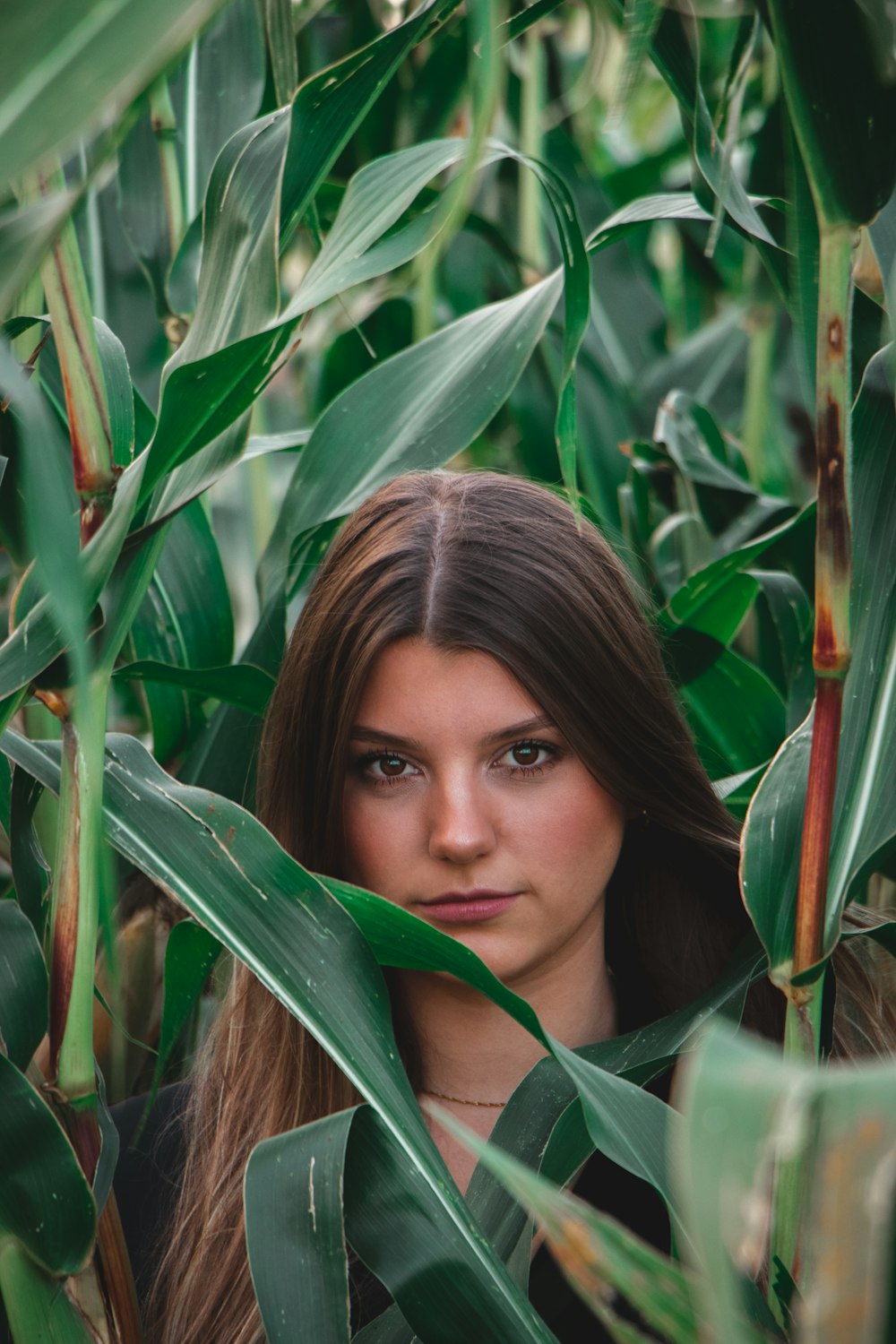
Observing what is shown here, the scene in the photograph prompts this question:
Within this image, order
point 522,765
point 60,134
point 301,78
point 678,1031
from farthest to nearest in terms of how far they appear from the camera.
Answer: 1. point 301,78
2. point 522,765
3. point 678,1031
4. point 60,134

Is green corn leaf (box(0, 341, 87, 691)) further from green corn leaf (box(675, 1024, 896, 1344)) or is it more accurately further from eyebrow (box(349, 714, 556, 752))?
eyebrow (box(349, 714, 556, 752))

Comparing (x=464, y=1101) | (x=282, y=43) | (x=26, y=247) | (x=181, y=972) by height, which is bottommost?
(x=464, y=1101)

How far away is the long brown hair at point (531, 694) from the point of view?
2.49 feet

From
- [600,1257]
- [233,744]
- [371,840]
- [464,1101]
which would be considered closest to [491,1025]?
[464,1101]

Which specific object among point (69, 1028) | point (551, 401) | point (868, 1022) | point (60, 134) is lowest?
point (868, 1022)

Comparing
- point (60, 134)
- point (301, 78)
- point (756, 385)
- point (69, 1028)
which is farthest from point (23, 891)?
point (756, 385)

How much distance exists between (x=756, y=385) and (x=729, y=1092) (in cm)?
124

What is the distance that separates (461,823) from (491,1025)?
18cm

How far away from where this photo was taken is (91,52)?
240mm

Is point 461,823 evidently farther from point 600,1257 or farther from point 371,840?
point 600,1257

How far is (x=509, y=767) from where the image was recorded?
0.74m

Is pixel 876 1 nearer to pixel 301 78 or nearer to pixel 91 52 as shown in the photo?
pixel 91 52

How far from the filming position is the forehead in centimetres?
73

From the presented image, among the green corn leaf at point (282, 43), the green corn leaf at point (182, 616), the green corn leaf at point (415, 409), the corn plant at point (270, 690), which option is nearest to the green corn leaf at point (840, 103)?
the corn plant at point (270, 690)
